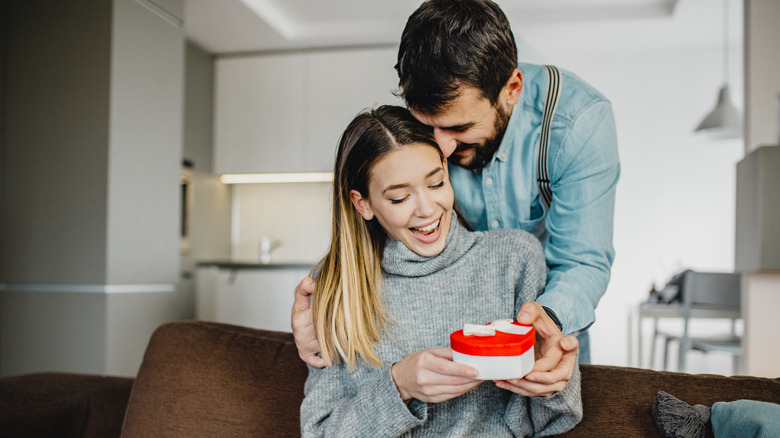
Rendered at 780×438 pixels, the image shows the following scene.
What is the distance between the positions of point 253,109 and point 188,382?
13.4 feet

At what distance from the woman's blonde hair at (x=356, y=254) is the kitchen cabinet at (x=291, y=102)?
3652 millimetres

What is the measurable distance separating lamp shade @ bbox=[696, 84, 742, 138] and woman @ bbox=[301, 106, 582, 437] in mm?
3790

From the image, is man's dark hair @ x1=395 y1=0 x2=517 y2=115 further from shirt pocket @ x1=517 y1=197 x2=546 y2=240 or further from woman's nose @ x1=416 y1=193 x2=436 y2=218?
shirt pocket @ x1=517 y1=197 x2=546 y2=240

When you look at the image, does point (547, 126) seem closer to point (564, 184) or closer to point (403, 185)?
point (564, 184)

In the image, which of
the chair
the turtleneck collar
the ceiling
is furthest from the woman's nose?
the ceiling

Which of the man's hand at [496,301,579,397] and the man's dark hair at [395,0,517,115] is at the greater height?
the man's dark hair at [395,0,517,115]

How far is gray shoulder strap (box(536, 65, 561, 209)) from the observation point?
1479 mm

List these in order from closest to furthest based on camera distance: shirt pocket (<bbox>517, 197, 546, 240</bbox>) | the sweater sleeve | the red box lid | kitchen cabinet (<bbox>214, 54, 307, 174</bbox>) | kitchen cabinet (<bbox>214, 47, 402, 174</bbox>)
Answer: the red box lid < the sweater sleeve < shirt pocket (<bbox>517, 197, 546, 240</bbox>) < kitchen cabinet (<bbox>214, 47, 402, 174</bbox>) < kitchen cabinet (<bbox>214, 54, 307, 174</bbox>)

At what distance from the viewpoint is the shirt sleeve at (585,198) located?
141 cm

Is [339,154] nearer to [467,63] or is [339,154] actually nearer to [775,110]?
[467,63]

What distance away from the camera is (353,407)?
1199mm

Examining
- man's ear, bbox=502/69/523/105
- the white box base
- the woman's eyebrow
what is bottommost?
the white box base

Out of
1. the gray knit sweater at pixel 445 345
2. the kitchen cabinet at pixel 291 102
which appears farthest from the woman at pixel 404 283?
the kitchen cabinet at pixel 291 102

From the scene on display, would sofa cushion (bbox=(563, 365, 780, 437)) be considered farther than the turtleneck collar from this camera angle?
No
